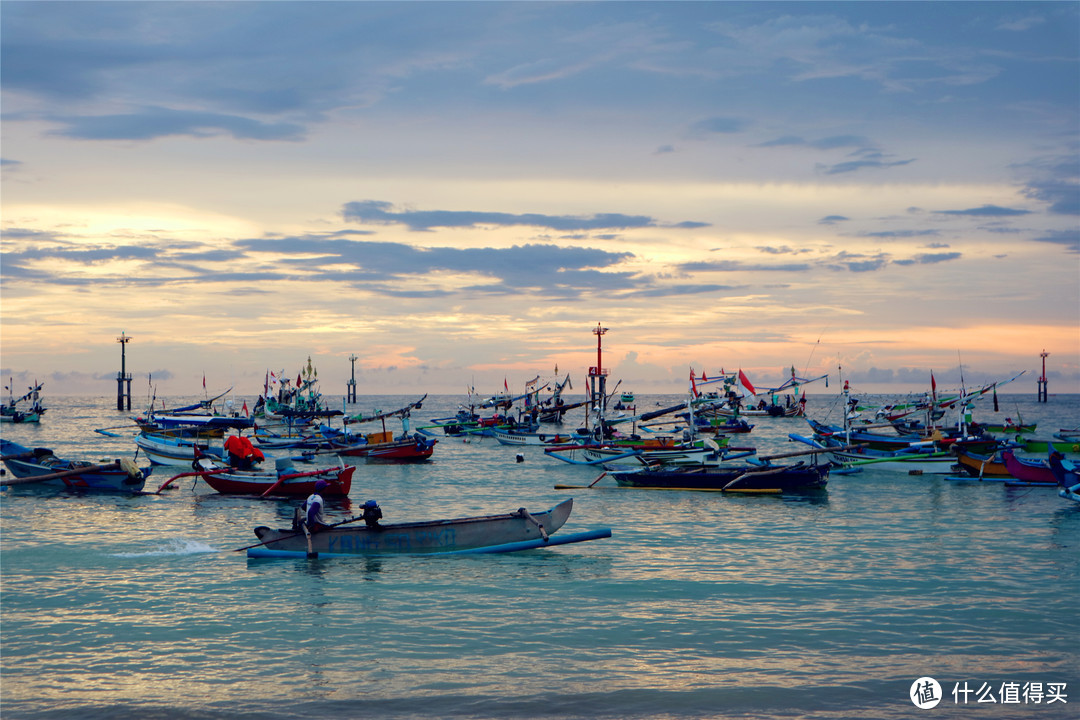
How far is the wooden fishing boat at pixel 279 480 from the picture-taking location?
140 ft

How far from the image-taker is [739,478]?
141 ft

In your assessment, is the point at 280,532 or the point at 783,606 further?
the point at 280,532

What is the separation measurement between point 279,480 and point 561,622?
25992mm

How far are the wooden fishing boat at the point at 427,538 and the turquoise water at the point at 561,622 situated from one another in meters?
0.49

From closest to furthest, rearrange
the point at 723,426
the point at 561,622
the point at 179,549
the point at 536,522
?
1. the point at 561,622
2. the point at 536,522
3. the point at 179,549
4. the point at 723,426

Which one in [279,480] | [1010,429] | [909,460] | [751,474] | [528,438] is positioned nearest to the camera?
[279,480]

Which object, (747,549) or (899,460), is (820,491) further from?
(747,549)

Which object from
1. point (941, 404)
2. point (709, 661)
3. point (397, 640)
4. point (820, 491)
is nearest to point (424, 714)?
point (397, 640)

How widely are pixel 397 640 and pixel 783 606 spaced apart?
9.55 meters

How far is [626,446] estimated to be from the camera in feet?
200

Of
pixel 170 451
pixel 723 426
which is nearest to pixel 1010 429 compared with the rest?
pixel 723 426

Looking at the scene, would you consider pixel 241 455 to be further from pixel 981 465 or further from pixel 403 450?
pixel 981 465

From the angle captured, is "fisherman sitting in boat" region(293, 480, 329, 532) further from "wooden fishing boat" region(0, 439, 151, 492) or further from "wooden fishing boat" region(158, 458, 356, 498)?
"wooden fishing boat" region(0, 439, 151, 492)

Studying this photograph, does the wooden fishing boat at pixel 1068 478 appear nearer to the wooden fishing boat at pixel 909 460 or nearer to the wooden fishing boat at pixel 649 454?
the wooden fishing boat at pixel 909 460
